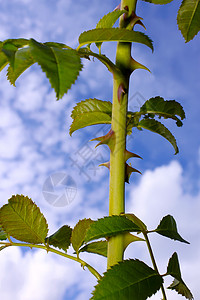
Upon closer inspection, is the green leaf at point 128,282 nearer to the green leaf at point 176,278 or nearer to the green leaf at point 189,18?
the green leaf at point 176,278

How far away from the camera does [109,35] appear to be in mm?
881

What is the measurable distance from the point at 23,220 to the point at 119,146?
34cm

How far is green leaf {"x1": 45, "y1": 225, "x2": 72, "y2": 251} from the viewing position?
104 centimetres

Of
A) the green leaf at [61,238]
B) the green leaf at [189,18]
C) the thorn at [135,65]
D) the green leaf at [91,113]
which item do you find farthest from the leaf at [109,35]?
the green leaf at [61,238]

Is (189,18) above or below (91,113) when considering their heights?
above

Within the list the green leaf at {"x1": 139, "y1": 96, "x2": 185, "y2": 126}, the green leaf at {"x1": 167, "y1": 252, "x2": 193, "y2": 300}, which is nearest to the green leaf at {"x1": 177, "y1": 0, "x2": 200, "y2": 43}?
the green leaf at {"x1": 139, "y1": 96, "x2": 185, "y2": 126}

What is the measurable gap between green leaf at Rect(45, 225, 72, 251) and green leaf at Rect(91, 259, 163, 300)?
0.26 m

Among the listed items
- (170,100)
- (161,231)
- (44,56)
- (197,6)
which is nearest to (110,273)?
(161,231)

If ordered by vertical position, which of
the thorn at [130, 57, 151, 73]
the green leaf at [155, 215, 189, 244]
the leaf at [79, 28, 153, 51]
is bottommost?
the green leaf at [155, 215, 189, 244]

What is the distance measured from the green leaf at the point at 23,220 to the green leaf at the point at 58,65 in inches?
16.7

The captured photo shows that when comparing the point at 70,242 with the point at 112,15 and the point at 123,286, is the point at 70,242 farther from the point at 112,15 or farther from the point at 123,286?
the point at 112,15

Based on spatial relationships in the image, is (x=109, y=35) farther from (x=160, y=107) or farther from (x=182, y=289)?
(x=182, y=289)

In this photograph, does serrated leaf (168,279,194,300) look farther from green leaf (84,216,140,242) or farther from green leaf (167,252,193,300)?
green leaf (84,216,140,242)

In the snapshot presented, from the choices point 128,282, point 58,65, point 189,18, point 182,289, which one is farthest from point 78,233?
point 189,18
